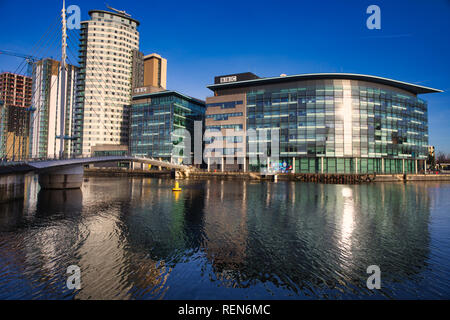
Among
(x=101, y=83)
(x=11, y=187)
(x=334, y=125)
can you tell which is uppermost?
(x=101, y=83)

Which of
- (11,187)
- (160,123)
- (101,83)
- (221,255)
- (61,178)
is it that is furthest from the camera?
(101,83)

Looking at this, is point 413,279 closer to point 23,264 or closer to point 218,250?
point 218,250

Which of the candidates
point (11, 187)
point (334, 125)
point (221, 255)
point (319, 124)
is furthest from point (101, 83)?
point (221, 255)

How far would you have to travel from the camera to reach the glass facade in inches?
3780

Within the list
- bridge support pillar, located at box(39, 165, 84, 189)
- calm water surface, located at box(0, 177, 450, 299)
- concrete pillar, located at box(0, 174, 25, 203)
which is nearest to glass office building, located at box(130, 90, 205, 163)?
bridge support pillar, located at box(39, 165, 84, 189)

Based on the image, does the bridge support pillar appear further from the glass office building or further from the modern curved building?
the glass office building

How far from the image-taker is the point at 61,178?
50281 mm

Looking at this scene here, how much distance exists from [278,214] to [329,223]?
568 cm

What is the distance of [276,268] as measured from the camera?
13320mm

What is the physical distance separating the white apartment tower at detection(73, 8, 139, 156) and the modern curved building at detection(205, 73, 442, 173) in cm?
7551

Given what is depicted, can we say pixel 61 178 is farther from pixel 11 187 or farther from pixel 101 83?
pixel 101 83

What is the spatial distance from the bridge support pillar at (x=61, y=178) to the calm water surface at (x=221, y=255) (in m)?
24.3

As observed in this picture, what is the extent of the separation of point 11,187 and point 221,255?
33.8m

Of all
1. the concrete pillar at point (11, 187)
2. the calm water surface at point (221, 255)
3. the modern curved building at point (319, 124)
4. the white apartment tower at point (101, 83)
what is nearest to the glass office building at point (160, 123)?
the white apartment tower at point (101, 83)
